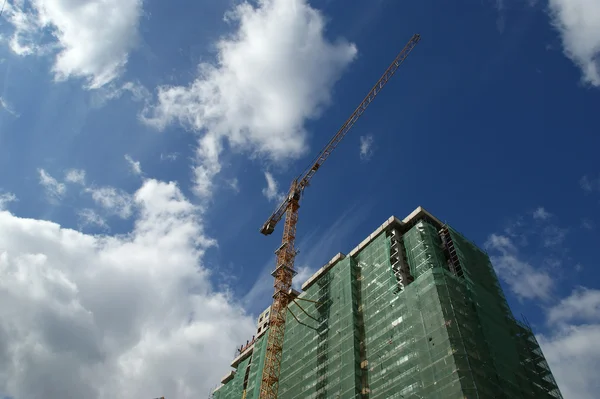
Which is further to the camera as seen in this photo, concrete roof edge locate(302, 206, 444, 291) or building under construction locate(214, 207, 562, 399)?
concrete roof edge locate(302, 206, 444, 291)

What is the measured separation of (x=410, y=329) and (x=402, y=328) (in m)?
1.38

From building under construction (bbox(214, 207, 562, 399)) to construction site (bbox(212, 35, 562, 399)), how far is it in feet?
0.39

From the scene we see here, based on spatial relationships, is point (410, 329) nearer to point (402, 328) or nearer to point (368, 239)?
point (402, 328)

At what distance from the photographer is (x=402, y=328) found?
47531mm

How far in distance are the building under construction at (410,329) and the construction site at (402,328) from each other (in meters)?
0.12

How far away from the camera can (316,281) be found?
68812 mm

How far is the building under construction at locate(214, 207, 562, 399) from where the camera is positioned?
41.6 metres

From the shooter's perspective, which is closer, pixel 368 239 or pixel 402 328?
pixel 402 328

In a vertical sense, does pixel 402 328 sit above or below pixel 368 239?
below

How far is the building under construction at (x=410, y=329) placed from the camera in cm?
4162

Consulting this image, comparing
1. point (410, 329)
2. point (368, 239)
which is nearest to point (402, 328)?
point (410, 329)

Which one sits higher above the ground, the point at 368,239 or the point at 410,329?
the point at 368,239

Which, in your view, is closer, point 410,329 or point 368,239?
point 410,329

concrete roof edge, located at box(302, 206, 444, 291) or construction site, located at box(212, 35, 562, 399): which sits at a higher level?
concrete roof edge, located at box(302, 206, 444, 291)
